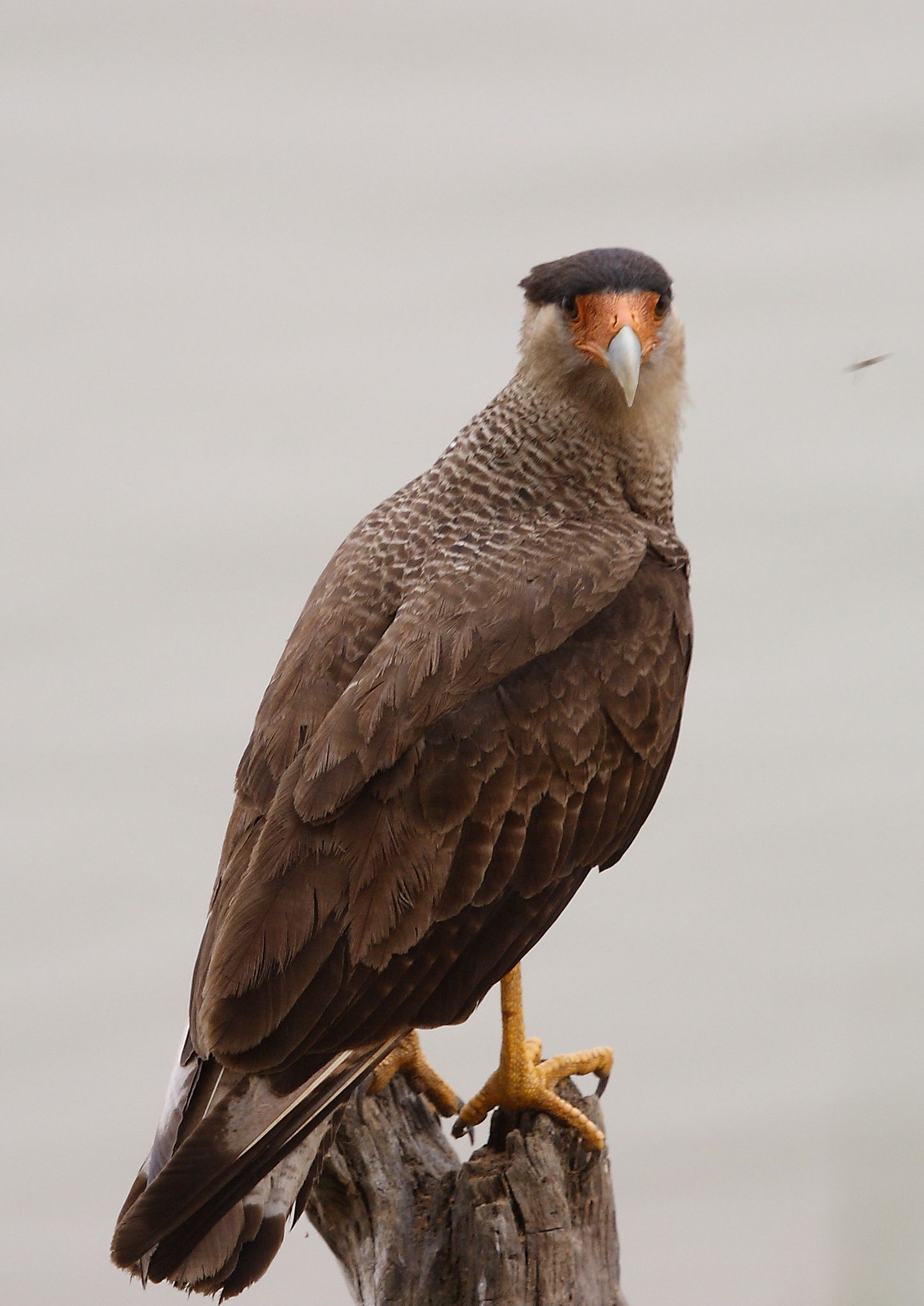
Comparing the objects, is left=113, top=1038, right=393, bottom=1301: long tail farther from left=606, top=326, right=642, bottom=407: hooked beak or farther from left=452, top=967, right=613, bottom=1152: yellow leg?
left=606, top=326, right=642, bottom=407: hooked beak

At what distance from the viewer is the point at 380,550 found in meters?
1.96

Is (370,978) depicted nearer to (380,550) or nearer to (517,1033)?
(517,1033)

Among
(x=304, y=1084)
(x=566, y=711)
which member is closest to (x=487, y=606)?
(x=566, y=711)

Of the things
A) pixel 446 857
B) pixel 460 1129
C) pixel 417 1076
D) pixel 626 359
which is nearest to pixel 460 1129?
pixel 460 1129

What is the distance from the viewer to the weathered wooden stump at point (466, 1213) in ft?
5.83

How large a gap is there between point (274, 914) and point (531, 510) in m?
0.69

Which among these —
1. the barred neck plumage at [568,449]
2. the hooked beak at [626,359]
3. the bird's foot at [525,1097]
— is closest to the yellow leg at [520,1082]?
the bird's foot at [525,1097]

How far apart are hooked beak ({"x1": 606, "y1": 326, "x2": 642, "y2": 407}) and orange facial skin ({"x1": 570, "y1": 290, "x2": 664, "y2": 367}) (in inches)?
0.7

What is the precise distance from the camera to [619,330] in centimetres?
187

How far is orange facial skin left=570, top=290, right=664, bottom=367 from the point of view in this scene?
1.88 m

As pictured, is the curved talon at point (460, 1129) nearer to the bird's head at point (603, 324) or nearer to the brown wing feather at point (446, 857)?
the brown wing feather at point (446, 857)

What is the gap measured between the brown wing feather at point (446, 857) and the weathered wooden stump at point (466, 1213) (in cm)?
29

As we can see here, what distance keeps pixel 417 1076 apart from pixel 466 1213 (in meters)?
0.33

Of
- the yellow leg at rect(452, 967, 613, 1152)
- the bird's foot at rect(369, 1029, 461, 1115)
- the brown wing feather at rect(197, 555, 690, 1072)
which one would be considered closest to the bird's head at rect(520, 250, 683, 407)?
the brown wing feather at rect(197, 555, 690, 1072)
